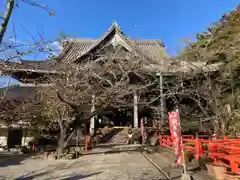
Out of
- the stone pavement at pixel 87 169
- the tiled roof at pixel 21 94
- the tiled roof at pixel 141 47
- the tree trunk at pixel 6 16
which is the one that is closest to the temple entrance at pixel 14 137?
the tiled roof at pixel 21 94

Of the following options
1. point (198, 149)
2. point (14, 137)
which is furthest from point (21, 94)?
point (198, 149)

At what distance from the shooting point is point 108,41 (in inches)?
680

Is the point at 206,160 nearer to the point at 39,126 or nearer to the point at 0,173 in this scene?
the point at 0,173

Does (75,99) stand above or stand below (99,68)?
below

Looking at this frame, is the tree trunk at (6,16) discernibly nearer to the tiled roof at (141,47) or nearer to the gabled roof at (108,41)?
the gabled roof at (108,41)

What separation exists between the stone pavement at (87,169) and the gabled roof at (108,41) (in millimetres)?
7907

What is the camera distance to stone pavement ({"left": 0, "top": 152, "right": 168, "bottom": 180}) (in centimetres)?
715

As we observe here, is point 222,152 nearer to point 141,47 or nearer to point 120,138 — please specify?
point 120,138

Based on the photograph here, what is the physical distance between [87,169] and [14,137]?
316 inches

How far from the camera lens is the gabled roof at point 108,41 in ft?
53.7

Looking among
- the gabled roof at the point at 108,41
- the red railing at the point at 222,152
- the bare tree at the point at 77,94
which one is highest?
the gabled roof at the point at 108,41

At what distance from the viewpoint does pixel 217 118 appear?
520 inches

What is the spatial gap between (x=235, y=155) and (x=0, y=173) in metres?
8.19

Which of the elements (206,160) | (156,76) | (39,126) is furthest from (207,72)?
(39,126)
